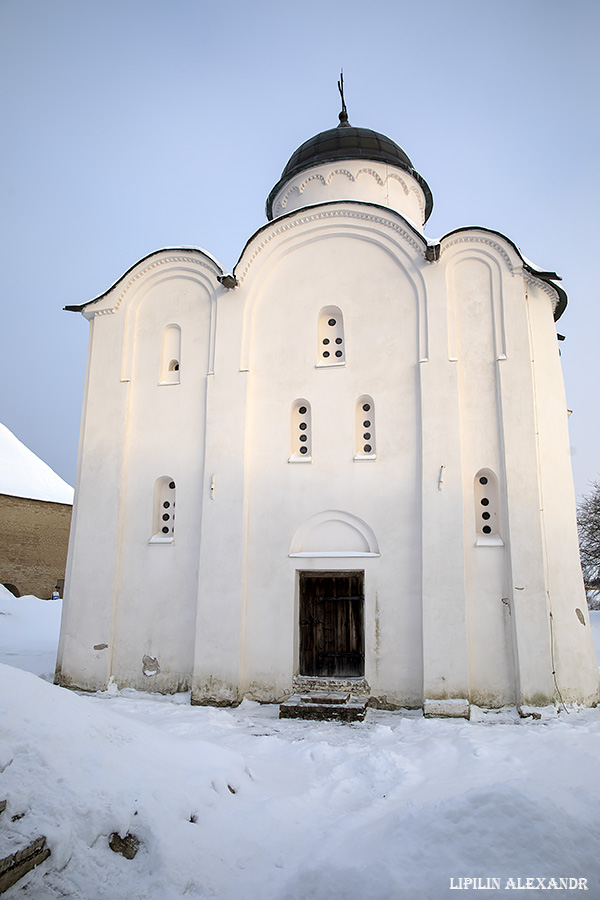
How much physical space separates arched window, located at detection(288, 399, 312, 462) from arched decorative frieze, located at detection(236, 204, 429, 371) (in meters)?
1.10

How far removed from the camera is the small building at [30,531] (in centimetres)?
2630

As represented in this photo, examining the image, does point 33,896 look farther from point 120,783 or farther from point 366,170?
point 366,170

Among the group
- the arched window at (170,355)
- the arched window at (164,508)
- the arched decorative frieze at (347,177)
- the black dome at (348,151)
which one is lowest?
the arched window at (164,508)

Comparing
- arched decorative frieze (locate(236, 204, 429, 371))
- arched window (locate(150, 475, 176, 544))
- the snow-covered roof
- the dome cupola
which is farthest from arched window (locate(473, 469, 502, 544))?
the snow-covered roof

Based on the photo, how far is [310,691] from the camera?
9.29m

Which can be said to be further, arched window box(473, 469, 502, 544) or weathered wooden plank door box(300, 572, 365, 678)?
weathered wooden plank door box(300, 572, 365, 678)

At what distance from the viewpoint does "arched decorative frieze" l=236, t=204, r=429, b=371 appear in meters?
10.4

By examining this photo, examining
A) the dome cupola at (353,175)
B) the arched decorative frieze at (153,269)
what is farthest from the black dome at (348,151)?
the arched decorative frieze at (153,269)

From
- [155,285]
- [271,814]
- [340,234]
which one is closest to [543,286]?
[340,234]

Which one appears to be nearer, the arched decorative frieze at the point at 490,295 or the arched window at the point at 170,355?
the arched decorative frieze at the point at 490,295

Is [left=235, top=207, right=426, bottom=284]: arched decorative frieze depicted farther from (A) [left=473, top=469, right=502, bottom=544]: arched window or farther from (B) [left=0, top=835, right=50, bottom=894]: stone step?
(B) [left=0, top=835, right=50, bottom=894]: stone step

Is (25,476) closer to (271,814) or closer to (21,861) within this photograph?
(271,814)

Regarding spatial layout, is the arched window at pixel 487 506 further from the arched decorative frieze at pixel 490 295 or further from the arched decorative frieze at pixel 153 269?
the arched decorative frieze at pixel 153 269

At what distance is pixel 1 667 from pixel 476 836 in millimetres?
3729
